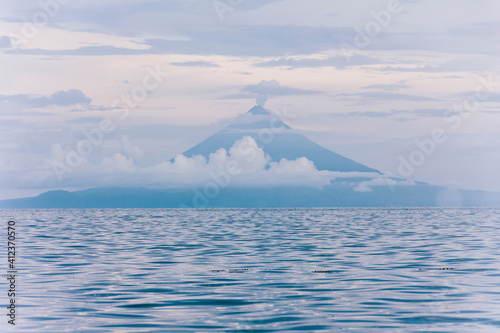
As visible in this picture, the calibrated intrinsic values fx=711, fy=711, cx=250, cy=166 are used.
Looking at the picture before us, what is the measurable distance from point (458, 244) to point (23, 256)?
27.1 m

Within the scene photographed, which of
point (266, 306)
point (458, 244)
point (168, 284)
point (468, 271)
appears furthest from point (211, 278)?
point (458, 244)

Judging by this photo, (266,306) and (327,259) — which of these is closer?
(266,306)

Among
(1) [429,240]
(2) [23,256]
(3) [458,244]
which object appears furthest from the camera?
(1) [429,240]

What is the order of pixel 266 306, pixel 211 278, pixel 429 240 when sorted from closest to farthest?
pixel 266 306
pixel 211 278
pixel 429 240

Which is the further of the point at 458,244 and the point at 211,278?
the point at 458,244

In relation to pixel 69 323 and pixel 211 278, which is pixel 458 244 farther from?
pixel 69 323

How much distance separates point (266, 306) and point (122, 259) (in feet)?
53.4

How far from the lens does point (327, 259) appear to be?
3638cm

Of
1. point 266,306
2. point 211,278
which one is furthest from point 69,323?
point 211,278

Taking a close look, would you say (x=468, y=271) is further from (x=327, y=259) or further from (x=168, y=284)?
(x=168, y=284)

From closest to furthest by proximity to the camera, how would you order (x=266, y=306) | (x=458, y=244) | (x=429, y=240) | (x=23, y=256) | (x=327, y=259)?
1. (x=266, y=306)
2. (x=327, y=259)
3. (x=23, y=256)
4. (x=458, y=244)
5. (x=429, y=240)

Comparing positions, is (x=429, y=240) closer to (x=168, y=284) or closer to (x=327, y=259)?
(x=327, y=259)

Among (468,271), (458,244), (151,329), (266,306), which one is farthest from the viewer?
(458,244)

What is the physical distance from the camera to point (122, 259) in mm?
36844
